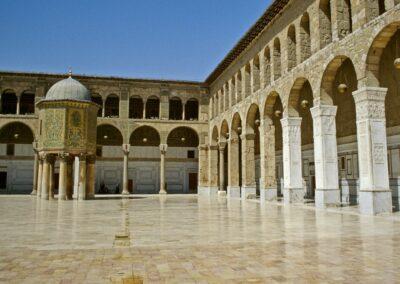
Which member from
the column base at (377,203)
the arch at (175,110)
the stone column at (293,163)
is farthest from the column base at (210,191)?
the column base at (377,203)

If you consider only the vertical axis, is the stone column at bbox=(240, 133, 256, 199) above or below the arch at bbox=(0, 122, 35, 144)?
below

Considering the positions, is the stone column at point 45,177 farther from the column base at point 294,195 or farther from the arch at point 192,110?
the arch at point 192,110

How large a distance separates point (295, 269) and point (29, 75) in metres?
29.2

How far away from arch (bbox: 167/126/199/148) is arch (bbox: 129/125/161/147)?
1251mm

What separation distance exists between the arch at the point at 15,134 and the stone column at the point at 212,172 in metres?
15.2

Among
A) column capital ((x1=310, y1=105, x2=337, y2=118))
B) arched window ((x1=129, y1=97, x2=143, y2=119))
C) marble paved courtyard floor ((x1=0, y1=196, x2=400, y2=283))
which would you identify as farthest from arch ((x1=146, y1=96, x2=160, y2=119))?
marble paved courtyard floor ((x1=0, y1=196, x2=400, y2=283))

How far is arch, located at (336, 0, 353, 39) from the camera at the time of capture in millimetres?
13930

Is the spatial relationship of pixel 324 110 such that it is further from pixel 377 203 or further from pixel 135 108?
pixel 135 108

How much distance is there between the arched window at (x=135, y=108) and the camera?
107 feet

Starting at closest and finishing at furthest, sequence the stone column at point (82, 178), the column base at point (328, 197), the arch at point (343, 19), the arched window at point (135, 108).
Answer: the arch at point (343, 19), the column base at point (328, 197), the stone column at point (82, 178), the arched window at point (135, 108)

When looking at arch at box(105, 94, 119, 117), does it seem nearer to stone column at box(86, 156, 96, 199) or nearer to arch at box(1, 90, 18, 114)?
arch at box(1, 90, 18, 114)

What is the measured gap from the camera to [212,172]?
3006cm

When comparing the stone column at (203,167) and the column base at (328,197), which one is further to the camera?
the stone column at (203,167)

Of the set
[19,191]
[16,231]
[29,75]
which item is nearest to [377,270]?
[16,231]
